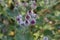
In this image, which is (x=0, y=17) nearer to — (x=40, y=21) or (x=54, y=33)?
(x=40, y=21)

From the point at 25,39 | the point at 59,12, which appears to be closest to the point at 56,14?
the point at 59,12

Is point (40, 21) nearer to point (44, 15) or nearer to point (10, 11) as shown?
point (44, 15)

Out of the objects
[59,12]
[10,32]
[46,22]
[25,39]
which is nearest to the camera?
[25,39]

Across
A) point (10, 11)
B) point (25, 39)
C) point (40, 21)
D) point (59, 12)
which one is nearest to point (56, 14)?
point (59, 12)

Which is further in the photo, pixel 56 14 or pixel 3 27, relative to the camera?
pixel 56 14

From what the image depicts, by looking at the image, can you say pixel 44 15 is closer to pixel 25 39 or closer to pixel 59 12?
pixel 59 12

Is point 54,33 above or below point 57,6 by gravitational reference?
below

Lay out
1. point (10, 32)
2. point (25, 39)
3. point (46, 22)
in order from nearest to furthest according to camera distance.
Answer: point (25, 39) < point (10, 32) < point (46, 22)

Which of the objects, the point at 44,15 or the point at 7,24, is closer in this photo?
the point at 7,24

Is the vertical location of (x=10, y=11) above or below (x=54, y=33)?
above

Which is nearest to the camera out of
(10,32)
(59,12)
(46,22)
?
(10,32)
